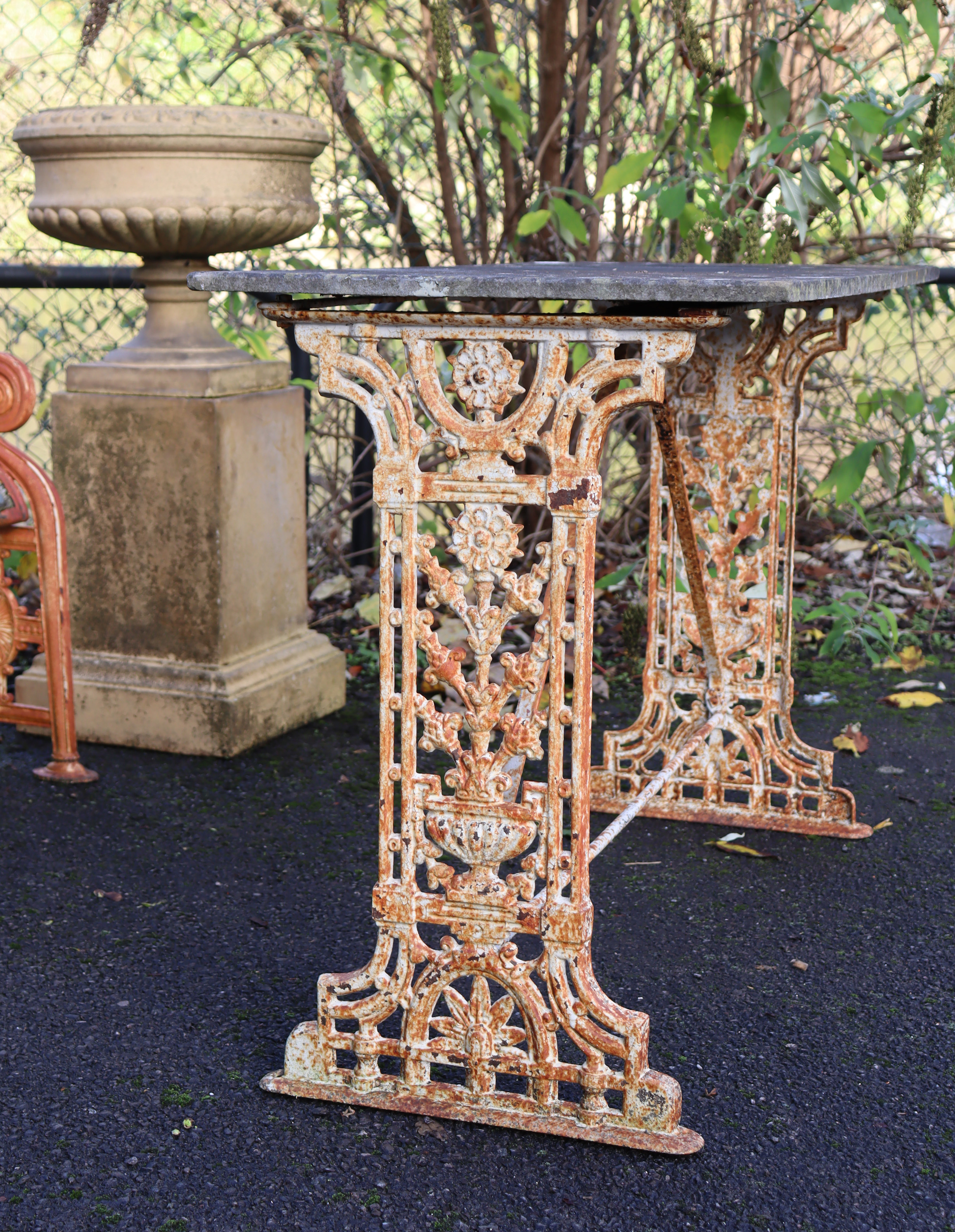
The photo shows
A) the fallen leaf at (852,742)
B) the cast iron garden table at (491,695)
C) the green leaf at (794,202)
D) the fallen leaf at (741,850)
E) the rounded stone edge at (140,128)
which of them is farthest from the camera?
the fallen leaf at (852,742)

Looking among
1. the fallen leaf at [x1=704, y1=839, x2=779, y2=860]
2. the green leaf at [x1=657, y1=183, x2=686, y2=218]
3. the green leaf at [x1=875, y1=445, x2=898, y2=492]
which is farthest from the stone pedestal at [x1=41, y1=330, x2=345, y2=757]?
the green leaf at [x1=875, y1=445, x2=898, y2=492]

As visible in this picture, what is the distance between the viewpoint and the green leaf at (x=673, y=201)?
3238 millimetres

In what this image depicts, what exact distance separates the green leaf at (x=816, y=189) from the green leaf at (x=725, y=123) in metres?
0.20

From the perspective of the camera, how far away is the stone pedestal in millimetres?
3398

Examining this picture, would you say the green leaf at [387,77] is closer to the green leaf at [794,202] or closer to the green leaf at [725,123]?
the green leaf at [725,123]

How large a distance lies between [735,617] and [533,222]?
1.20 m

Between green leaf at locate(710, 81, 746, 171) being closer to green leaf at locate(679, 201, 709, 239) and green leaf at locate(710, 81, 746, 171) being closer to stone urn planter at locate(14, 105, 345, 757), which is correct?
green leaf at locate(679, 201, 709, 239)

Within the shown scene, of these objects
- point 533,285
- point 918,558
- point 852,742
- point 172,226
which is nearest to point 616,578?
point 852,742

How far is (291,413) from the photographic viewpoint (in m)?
3.69

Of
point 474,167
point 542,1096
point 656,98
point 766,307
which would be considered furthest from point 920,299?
point 542,1096

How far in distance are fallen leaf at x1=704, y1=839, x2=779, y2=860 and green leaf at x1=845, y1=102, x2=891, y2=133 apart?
5.64 ft

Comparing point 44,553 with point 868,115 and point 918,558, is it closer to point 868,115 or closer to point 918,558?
point 868,115

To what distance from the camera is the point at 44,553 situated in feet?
10.6

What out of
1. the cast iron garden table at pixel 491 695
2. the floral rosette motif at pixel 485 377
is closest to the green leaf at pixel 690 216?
the cast iron garden table at pixel 491 695
